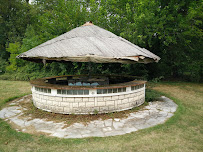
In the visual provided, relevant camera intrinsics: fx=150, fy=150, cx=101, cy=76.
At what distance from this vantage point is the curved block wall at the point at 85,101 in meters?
5.15

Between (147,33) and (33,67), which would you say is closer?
(147,33)

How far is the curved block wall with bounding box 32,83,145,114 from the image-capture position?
5.15m

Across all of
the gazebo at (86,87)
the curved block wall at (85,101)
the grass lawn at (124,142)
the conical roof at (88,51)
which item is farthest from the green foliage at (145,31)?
the grass lawn at (124,142)

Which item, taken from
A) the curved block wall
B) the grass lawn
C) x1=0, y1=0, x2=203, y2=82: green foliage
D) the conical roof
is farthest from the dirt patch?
x1=0, y1=0, x2=203, y2=82: green foliage

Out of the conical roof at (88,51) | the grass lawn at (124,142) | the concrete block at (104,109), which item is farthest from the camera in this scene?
the concrete block at (104,109)

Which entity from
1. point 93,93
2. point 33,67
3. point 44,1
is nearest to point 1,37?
point 44,1

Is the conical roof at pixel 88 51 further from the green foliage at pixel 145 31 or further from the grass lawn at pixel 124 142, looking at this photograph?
the green foliage at pixel 145 31

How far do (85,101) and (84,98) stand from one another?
0.36 feet

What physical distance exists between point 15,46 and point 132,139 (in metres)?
19.2

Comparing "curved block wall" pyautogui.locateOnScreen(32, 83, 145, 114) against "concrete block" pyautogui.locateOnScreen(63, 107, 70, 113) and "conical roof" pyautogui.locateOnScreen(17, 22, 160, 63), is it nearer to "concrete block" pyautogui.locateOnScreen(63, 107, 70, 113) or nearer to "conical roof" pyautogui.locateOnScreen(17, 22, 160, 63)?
"concrete block" pyautogui.locateOnScreen(63, 107, 70, 113)

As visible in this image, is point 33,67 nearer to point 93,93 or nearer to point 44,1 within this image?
point 93,93

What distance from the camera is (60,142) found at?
350 cm

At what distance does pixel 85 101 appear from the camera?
16.9 feet

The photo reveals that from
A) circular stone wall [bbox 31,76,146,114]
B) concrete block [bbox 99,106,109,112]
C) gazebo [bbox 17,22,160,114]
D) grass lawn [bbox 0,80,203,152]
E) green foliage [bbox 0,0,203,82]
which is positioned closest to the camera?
grass lawn [bbox 0,80,203,152]
